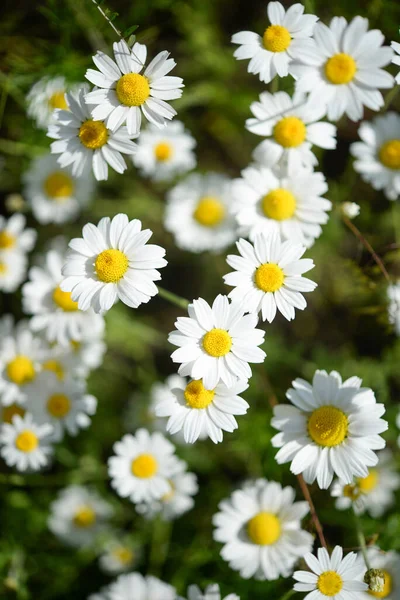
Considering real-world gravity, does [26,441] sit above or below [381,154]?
below

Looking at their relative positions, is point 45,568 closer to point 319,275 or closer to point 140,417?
point 140,417

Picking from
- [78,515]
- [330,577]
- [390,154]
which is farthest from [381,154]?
[78,515]

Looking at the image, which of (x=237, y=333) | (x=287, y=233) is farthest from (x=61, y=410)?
(x=287, y=233)

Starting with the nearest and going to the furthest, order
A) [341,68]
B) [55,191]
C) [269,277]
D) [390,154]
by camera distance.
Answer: [269,277], [341,68], [390,154], [55,191]

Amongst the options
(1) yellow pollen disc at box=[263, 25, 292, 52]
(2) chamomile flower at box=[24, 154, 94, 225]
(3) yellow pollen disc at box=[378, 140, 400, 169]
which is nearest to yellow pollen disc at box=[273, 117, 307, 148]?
(1) yellow pollen disc at box=[263, 25, 292, 52]

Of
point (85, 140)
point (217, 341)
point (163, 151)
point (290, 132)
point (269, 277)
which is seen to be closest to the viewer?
point (217, 341)

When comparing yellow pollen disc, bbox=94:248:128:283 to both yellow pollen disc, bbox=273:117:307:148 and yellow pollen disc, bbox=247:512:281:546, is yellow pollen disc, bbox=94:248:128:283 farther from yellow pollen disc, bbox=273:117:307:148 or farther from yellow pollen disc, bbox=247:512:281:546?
yellow pollen disc, bbox=247:512:281:546

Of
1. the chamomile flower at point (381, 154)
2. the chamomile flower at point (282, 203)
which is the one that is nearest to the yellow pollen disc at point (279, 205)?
the chamomile flower at point (282, 203)

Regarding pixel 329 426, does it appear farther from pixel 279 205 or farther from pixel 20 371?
pixel 20 371
